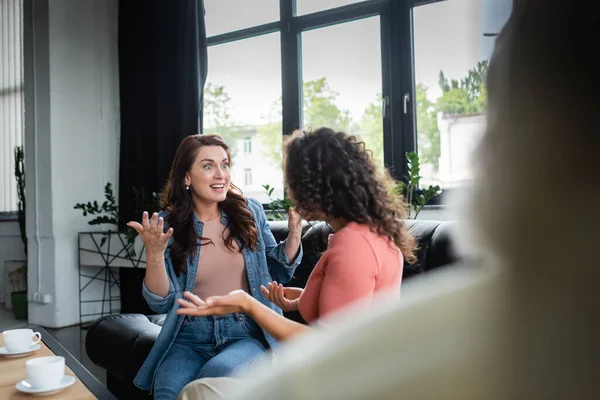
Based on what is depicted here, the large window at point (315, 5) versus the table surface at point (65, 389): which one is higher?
the large window at point (315, 5)

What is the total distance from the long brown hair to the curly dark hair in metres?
0.64

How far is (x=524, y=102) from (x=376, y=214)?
3.89 ft

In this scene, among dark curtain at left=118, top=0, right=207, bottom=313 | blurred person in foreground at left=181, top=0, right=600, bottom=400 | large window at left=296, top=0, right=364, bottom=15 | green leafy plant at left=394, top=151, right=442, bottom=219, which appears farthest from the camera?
dark curtain at left=118, top=0, right=207, bottom=313

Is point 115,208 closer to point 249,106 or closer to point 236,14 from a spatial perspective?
point 249,106

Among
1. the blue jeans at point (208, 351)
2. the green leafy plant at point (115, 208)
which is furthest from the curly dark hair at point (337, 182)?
the green leafy plant at point (115, 208)

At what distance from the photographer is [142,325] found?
2.23m

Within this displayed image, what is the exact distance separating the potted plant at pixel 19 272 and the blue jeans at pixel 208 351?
3.58 meters

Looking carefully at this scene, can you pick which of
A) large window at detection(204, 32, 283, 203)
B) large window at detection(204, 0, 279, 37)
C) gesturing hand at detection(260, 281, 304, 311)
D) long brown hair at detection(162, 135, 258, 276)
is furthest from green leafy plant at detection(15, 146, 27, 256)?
gesturing hand at detection(260, 281, 304, 311)

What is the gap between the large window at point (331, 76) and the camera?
135 inches

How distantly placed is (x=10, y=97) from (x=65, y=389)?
528cm

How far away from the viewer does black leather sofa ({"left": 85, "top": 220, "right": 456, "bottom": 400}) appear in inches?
78.2

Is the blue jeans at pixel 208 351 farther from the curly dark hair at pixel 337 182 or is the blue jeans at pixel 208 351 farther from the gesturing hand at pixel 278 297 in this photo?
the curly dark hair at pixel 337 182

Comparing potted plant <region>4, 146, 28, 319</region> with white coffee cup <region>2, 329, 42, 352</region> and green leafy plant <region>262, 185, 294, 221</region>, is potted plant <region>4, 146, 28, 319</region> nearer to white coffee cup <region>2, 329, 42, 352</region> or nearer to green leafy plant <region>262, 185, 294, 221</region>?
green leafy plant <region>262, 185, 294, 221</region>

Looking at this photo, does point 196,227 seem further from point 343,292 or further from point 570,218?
point 570,218
